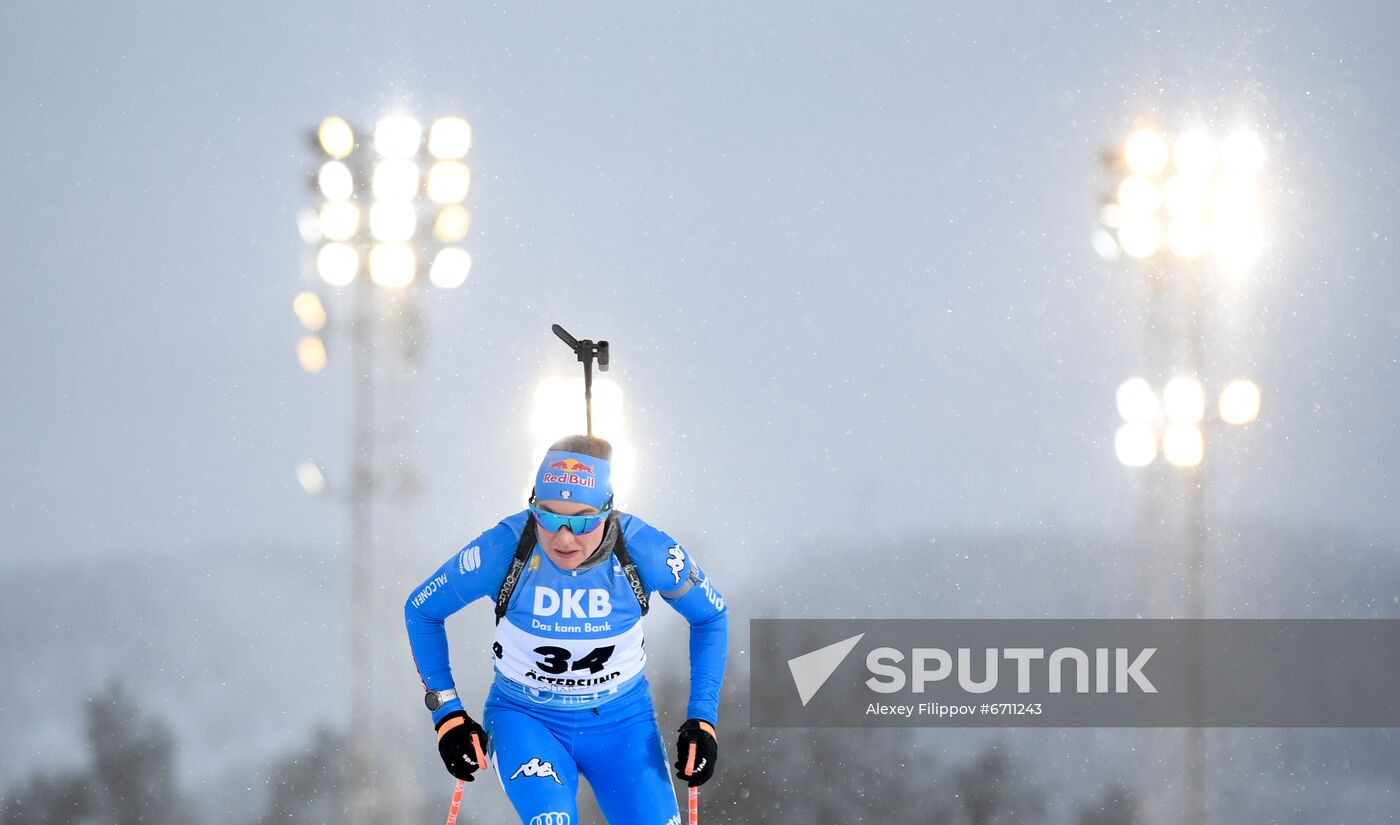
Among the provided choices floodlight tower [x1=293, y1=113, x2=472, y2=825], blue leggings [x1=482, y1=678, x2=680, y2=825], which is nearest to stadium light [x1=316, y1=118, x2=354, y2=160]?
floodlight tower [x1=293, y1=113, x2=472, y2=825]

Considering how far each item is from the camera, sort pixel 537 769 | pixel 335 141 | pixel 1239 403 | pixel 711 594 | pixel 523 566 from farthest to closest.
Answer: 1. pixel 1239 403
2. pixel 335 141
3. pixel 711 594
4. pixel 523 566
5. pixel 537 769

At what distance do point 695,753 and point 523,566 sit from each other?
87 cm

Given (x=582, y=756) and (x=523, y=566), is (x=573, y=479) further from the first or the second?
(x=582, y=756)

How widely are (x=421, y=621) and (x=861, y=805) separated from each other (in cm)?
727

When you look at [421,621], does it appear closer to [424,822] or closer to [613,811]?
[613,811]

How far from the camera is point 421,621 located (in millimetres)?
4812

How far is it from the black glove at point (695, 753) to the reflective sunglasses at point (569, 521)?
747 millimetres

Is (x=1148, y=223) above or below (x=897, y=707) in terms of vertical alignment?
above

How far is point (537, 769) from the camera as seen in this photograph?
444cm

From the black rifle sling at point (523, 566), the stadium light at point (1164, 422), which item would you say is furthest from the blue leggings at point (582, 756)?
the stadium light at point (1164, 422)

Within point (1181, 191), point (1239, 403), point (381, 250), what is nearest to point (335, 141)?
point (381, 250)

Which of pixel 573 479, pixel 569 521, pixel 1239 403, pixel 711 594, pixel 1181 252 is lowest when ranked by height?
pixel 711 594

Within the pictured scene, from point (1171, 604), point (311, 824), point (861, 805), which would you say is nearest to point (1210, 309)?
point (1171, 604)

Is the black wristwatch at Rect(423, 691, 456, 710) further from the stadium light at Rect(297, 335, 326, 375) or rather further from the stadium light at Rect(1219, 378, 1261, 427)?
the stadium light at Rect(1219, 378, 1261, 427)
